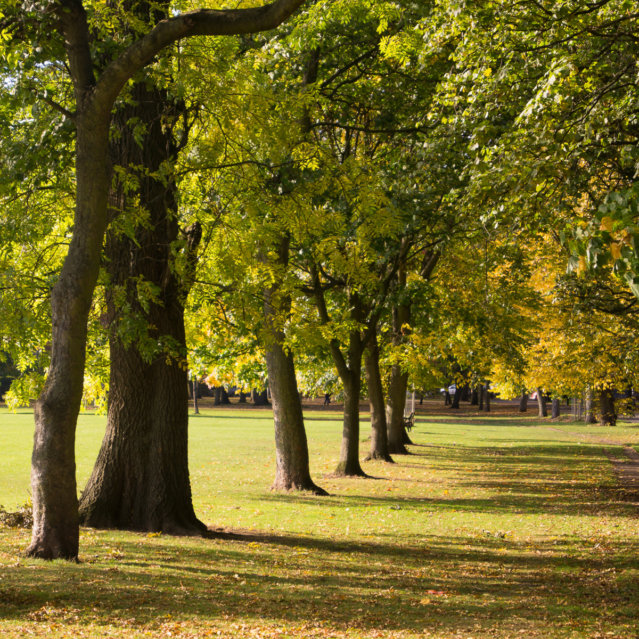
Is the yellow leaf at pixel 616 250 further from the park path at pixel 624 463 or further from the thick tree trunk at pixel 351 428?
the thick tree trunk at pixel 351 428

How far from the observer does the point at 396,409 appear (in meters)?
29.5

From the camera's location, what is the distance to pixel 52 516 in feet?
28.0

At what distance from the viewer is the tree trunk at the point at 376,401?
25500mm

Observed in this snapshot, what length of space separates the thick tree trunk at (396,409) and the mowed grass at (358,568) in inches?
307

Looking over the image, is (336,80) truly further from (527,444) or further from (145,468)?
(527,444)

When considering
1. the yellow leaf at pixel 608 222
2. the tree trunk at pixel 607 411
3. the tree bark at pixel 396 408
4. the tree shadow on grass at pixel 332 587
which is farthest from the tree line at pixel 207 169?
the tree trunk at pixel 607 411

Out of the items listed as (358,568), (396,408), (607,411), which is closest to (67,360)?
(358,568)

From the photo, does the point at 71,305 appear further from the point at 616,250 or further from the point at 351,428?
the point at 351,428

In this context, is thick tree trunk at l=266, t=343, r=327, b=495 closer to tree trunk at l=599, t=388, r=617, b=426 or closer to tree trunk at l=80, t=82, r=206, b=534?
tree trunk at l=80, t=82, r=206, b=534

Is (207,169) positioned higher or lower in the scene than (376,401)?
higher

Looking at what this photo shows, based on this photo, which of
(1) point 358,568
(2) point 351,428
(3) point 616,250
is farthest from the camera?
(2) point 351,428

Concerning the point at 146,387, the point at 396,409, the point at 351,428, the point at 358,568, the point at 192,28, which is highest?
the point at 192,28

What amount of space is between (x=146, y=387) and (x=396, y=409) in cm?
1876

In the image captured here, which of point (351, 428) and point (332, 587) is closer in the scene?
point (332, 587)
